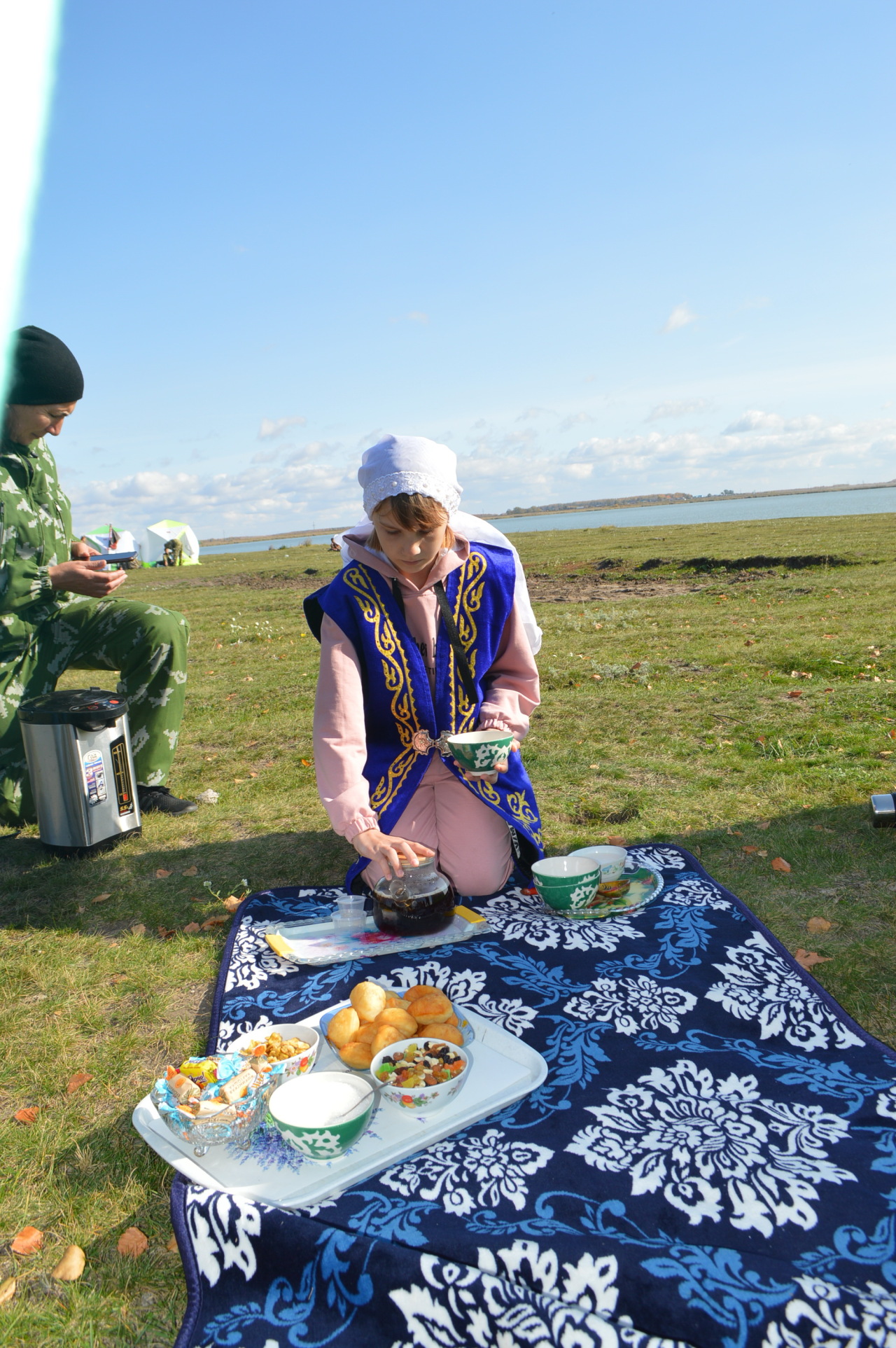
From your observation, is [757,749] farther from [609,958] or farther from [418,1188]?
[418,1188]

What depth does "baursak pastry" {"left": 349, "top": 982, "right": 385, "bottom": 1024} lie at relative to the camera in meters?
2.83

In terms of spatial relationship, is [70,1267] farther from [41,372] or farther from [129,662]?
→ [41,372]

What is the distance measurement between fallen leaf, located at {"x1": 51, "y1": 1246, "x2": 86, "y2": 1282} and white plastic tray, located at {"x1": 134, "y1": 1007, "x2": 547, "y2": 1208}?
1.06 ft

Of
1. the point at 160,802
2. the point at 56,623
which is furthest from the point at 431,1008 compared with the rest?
the point at 56,623

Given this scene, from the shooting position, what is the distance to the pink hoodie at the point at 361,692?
12.2ft

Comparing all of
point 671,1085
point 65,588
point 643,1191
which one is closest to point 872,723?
point 671,1085

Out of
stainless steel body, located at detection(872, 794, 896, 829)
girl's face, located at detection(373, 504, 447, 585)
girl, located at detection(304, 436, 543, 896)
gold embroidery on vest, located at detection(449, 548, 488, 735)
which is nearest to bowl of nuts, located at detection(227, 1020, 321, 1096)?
girl, located at detection(304, 436, 543, 896)

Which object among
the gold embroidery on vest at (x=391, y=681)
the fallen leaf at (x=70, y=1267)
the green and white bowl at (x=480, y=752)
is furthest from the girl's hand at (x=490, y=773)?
the fallen leaf at (x=70, y=1267)

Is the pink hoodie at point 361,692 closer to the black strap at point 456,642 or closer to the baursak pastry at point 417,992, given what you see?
the black strap at point 456,642

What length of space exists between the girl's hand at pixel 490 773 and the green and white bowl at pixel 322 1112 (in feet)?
5.32

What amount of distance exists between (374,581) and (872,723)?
499 centimetres

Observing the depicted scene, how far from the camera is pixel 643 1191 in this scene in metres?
2.19

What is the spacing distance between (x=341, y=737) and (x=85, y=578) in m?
2.82

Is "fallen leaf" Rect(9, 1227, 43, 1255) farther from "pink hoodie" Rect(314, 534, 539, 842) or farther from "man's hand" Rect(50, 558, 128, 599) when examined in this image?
"man's hand" Rect(50, 558, 128, 599)
